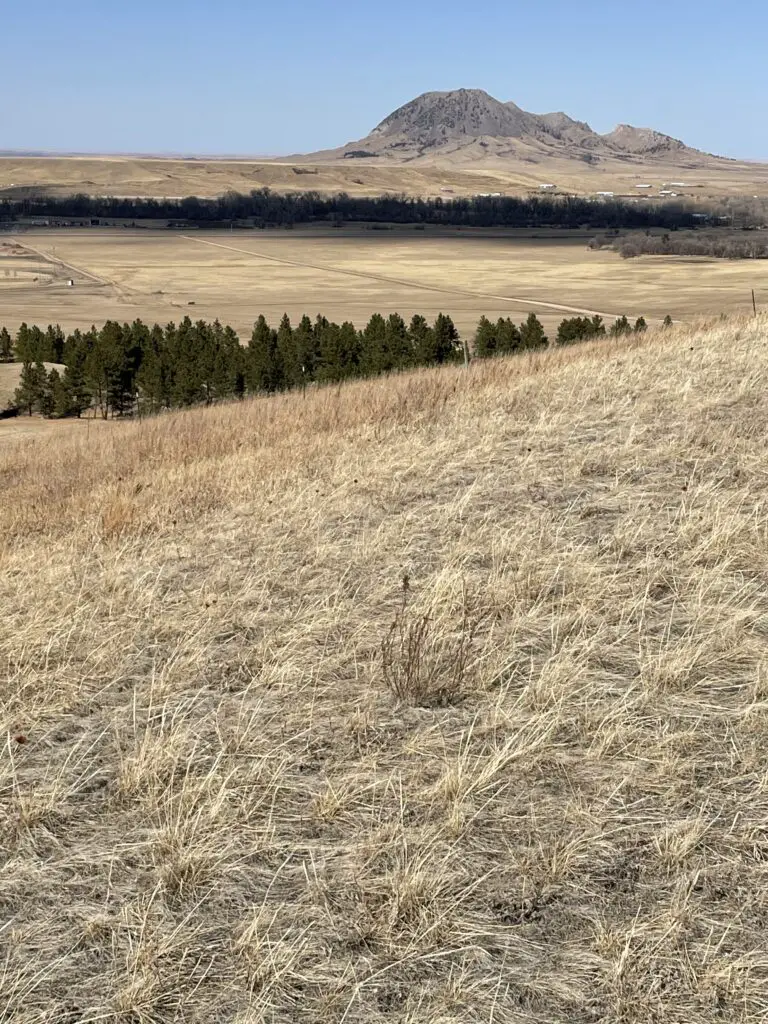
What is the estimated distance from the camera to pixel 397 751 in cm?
468

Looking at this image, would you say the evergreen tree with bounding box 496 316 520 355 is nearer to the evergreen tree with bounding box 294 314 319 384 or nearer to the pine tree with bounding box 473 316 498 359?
the pine tree with bounding box 473 316 498 359

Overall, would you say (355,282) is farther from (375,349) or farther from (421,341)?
(375,349)

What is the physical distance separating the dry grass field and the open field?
8364 cm

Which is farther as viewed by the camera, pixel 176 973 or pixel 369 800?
pixel 369 800

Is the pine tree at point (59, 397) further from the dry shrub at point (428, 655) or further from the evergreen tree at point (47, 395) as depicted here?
the dry shrub at point (428, 655)

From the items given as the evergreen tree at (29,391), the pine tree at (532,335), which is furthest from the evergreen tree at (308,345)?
the evergreen tree at (29,391)

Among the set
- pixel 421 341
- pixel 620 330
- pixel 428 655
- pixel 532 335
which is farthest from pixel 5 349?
pixel 428 655

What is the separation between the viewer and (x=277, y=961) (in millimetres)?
3307

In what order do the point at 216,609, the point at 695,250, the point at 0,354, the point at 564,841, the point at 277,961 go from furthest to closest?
the point at 695,250 < the point at 0,354 < the point at 216,609 < the point at 564,841 < the point at 277,961

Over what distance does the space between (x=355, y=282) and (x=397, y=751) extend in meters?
138

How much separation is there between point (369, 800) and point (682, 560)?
11.0 ft

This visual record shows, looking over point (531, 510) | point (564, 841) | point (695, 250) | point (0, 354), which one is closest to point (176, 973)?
point (564, 841)

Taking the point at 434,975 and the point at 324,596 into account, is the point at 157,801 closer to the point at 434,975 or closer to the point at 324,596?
the point at 434,975

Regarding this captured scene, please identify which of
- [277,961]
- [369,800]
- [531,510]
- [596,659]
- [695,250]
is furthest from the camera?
[695,250]
